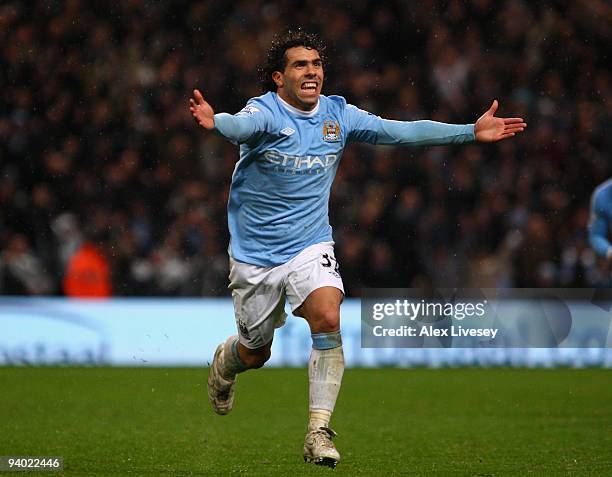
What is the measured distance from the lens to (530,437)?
8.37 metres

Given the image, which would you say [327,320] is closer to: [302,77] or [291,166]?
[291,166]

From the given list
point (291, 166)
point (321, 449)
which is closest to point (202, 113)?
point (291, 166)

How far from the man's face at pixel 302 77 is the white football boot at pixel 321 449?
173 centimetres

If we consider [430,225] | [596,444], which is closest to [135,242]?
[430,225]

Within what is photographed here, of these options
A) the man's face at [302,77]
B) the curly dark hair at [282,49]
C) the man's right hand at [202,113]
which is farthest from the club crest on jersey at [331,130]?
the man's right hand at [202,113]

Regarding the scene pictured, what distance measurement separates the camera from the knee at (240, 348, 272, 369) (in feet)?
24.0

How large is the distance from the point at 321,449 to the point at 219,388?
6.17ft

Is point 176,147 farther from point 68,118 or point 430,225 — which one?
point 430,225

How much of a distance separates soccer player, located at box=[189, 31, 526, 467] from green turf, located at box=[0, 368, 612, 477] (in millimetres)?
800

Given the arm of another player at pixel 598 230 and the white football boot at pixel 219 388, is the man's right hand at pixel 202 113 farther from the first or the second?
the arm of another player at pixel 598 230

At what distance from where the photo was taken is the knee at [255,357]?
730cm

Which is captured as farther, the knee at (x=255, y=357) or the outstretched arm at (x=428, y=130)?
the knee at (x=255, y=357)

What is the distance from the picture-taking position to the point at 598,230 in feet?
41.6

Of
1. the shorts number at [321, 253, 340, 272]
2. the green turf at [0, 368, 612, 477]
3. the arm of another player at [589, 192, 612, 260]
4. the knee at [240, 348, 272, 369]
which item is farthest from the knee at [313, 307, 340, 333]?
the arm of another player at [589, 192, 612, 260]
